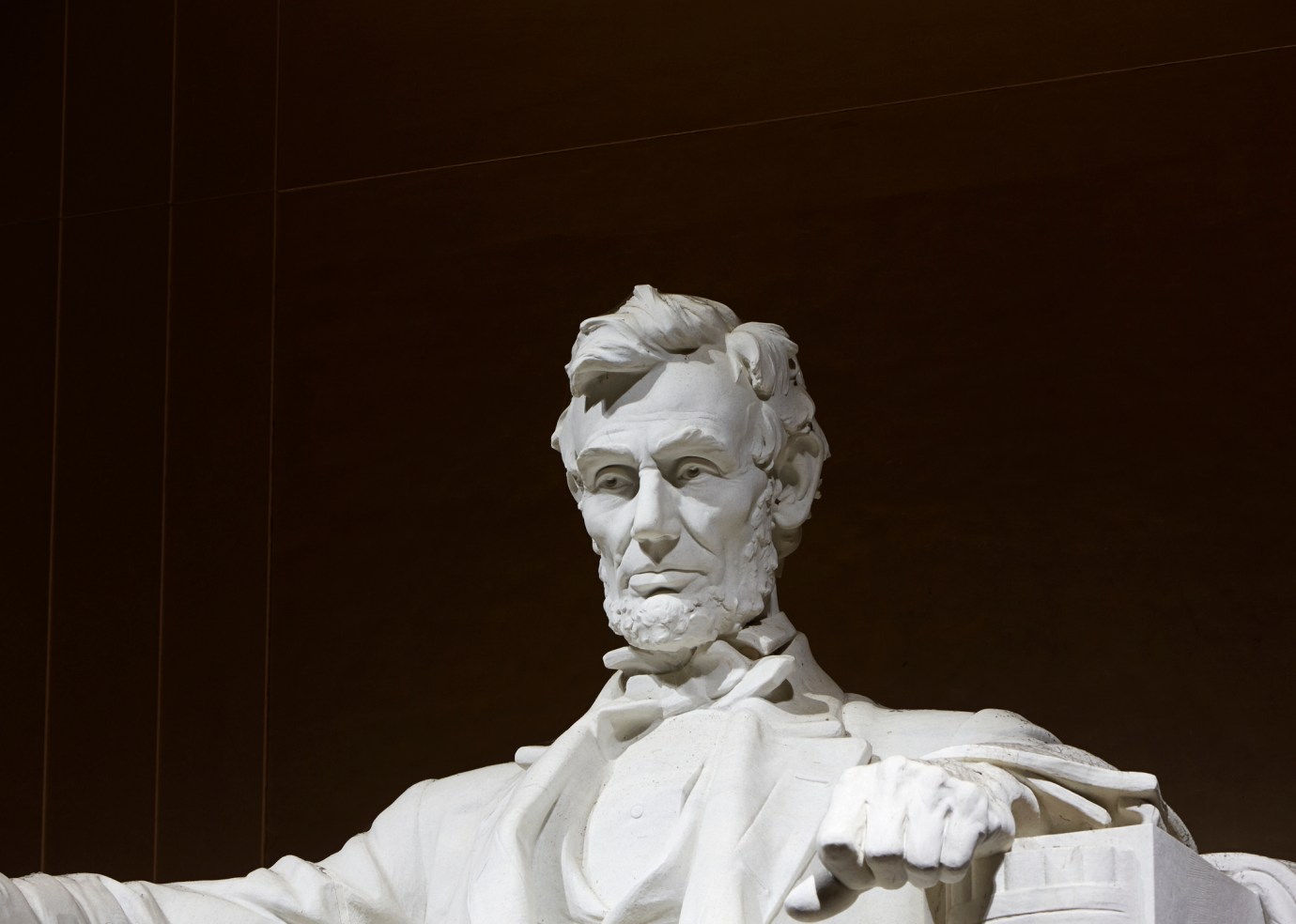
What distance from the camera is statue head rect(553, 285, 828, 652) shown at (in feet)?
15.1

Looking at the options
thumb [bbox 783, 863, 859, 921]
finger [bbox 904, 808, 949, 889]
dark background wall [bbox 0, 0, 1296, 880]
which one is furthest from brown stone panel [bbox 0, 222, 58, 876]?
finger [bbox 904, 808, 949, 889]

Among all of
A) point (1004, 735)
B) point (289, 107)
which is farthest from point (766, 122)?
point (1004, 735)

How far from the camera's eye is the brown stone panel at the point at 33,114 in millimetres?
6535

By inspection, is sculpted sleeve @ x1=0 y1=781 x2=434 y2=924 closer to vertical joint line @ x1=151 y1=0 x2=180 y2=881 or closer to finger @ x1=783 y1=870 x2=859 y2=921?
finger @ x1=783 y1=870 x2=859 y2=921

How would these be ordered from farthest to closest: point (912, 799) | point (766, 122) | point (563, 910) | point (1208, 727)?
point (766, 122), point (1208, 727), point (563, 910), point (912, 799)

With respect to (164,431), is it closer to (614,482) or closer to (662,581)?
(614,482)

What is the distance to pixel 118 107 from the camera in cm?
654

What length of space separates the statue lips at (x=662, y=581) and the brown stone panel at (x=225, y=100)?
2.15 metres

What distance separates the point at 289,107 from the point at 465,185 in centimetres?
47

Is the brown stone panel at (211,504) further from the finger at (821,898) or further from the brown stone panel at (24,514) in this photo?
the finger at (821,898)

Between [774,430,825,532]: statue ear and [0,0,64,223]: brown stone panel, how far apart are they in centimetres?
238

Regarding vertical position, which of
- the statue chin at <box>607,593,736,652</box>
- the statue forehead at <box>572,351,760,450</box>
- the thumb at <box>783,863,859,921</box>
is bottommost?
the thumb at <box>783,863,859,921</box>

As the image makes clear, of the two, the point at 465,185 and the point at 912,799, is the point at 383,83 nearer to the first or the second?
the point at 465,185

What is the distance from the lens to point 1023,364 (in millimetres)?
5723
